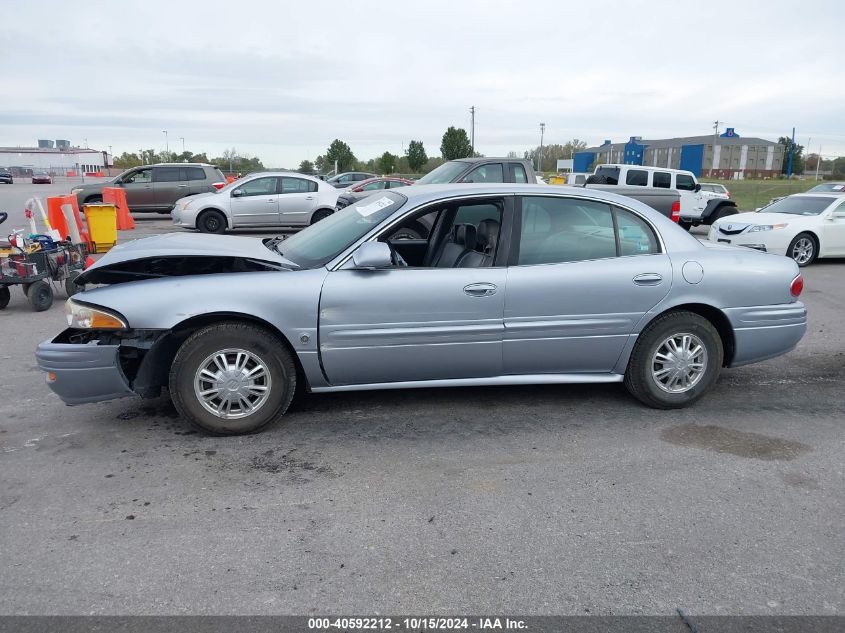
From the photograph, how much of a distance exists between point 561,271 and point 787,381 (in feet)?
7.97

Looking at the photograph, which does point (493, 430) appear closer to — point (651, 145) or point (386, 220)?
point (386, 220)

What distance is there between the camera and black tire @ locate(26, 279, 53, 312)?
7973 mm

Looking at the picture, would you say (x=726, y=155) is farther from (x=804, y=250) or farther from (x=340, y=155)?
(x=804, y=250)

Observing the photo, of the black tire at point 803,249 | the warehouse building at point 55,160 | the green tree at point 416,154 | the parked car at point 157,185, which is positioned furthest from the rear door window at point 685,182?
the warehouse building at point 55,160

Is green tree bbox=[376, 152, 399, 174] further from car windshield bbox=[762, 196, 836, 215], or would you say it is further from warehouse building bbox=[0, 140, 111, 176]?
warehouse building bbox=[0, 140, 111, 176]

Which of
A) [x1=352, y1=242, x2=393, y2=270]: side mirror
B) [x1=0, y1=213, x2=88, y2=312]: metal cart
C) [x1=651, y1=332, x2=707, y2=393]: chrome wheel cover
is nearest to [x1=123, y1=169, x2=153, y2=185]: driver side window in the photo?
[x1=0, y1=213, x2=88, y2=312]: metal cart

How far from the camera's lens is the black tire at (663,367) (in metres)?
4.70

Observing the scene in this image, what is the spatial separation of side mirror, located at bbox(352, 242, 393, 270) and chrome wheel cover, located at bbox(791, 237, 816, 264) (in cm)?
1093

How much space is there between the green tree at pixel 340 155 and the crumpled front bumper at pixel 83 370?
5526 centimetres

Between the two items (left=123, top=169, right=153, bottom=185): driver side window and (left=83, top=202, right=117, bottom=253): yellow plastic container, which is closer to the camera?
(left=83, top=202, right=117, bottom=253): yellow plastic container

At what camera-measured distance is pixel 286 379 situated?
A: 4254 mm

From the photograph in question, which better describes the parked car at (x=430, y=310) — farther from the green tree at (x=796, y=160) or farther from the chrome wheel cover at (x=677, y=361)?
the green tree at (x=796, y=160)

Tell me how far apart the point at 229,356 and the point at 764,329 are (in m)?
3.67

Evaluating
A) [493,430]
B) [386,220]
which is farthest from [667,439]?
[386,220]
